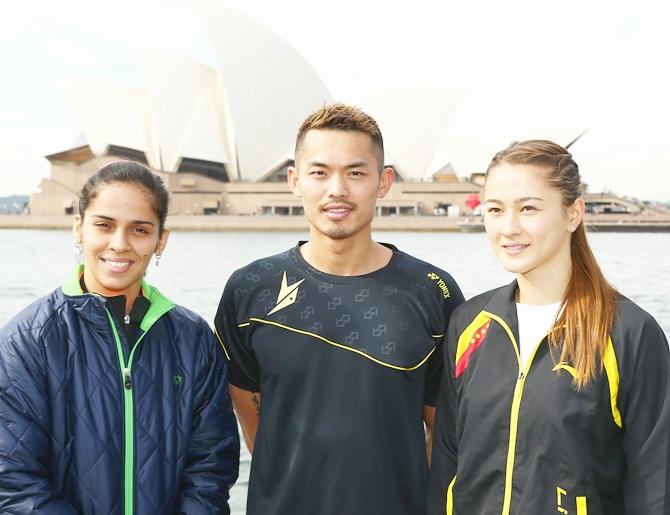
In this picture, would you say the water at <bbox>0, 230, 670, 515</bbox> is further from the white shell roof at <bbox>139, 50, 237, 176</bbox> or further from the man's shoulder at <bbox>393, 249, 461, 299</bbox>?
the white shell roof at <bbox>139, 50, 237, 176</bbox>

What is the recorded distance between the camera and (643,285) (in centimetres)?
1412

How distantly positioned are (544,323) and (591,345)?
0.58 ft

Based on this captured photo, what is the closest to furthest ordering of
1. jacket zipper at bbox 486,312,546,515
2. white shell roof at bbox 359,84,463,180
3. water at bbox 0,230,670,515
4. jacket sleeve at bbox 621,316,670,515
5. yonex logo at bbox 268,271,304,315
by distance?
1. jacket sleeve at bbox 621,316,670,515
2. jacket zipper at bbox 486,312,546,515
3. yonex logo at bbox 268,271,304,315
4. water at bbox 0,230,670,515
5. white shell roof at bbox 359,84,463,180

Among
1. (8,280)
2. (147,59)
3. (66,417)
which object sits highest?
(147,59)

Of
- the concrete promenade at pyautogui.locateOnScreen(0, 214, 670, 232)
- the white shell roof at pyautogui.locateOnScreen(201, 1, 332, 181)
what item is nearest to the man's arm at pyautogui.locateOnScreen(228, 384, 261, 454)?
the white shell roof at pyautogui.locateOnScreen(201, 1, 332, 181)

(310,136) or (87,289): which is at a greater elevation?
(310,136)

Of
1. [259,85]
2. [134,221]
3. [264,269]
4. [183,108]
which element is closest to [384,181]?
[264,269]

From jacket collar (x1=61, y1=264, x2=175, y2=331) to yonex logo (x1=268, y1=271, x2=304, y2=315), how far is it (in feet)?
0.95

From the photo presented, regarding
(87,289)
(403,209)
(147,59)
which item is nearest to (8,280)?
(87,289)

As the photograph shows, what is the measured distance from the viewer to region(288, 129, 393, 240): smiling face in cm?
188

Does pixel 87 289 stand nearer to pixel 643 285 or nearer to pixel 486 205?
pixel 486 205

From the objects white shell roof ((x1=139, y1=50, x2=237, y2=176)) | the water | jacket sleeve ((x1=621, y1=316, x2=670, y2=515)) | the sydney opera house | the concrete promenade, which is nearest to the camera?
jacket sleeve ((x1=621, y1=316, x2=670, y2=515))

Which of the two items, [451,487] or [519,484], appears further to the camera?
[451,487]

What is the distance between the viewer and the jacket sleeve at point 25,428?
1.57 meters
